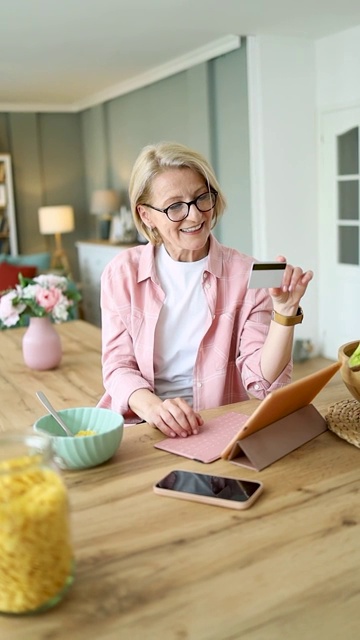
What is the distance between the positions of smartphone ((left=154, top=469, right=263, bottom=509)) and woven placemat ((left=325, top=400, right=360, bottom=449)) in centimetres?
27

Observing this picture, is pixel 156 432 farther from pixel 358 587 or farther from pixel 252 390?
pixel 358 587

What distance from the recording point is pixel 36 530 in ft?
2.50

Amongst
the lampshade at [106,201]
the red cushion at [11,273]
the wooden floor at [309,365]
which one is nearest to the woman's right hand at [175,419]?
the wooden floor at [309,365]

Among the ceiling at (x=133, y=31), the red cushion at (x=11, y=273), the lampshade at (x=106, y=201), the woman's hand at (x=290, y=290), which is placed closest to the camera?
the woman's hand at (x=290, y=290)

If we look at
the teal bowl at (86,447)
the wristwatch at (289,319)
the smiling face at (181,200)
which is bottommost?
the teal bowl at (86,447)

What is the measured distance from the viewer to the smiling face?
5.63 feet

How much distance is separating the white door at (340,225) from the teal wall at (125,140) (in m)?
0.61

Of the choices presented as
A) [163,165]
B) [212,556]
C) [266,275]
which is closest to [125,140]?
[163,165]

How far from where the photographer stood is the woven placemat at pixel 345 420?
1.26 meters

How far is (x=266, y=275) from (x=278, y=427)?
290 mm

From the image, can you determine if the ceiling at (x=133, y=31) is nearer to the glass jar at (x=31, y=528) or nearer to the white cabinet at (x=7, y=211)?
the white cabinet at (x=7, y=211)

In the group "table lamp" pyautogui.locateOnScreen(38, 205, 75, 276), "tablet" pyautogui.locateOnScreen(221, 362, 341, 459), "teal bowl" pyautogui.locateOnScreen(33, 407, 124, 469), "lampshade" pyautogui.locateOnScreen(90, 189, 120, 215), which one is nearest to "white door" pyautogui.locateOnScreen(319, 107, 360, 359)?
"lampshade" pyautogui.locateOnScreen(90, 189, 120, 215)

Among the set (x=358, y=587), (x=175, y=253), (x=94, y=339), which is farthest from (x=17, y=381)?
(x=358, y=587)

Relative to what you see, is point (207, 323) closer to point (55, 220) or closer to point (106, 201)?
point (106, 201)
